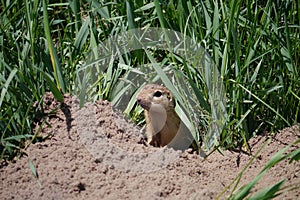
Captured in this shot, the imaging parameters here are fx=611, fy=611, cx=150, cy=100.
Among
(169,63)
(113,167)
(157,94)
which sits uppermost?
(169,63)

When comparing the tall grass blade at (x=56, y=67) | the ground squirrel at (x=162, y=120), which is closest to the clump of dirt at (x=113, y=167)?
the tall grass blade at (x=56, y=67)

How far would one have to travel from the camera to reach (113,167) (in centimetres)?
327

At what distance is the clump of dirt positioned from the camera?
3078 millimetres

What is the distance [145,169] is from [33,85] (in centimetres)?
85

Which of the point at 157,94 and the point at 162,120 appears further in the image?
the point at 162,120

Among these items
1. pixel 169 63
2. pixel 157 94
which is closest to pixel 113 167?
pixel 157 94

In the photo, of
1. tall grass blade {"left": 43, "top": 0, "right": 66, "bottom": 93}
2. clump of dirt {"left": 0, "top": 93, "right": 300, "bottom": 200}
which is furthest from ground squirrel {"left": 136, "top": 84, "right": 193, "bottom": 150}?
tall grass blade {"left": 43, "top": 0, "right": 66, "bottom": 93}

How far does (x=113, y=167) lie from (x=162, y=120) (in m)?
0.71

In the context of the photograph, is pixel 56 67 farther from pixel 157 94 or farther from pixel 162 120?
pixel 162 120

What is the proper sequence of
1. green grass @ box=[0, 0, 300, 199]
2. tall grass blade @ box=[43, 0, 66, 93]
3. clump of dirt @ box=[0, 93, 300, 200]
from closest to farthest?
clump of dirt @ box=[0, 93, 300, 200], green grass @ box=[0, 0, 300, 199], tall grass blade @ box=[43, 0, 66, 93]

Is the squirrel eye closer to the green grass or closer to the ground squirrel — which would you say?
the ground squirrel

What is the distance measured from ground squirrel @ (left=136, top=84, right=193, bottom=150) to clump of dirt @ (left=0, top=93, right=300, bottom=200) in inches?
7.7

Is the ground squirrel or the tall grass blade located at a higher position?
the tall grass blade

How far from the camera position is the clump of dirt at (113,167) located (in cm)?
308
